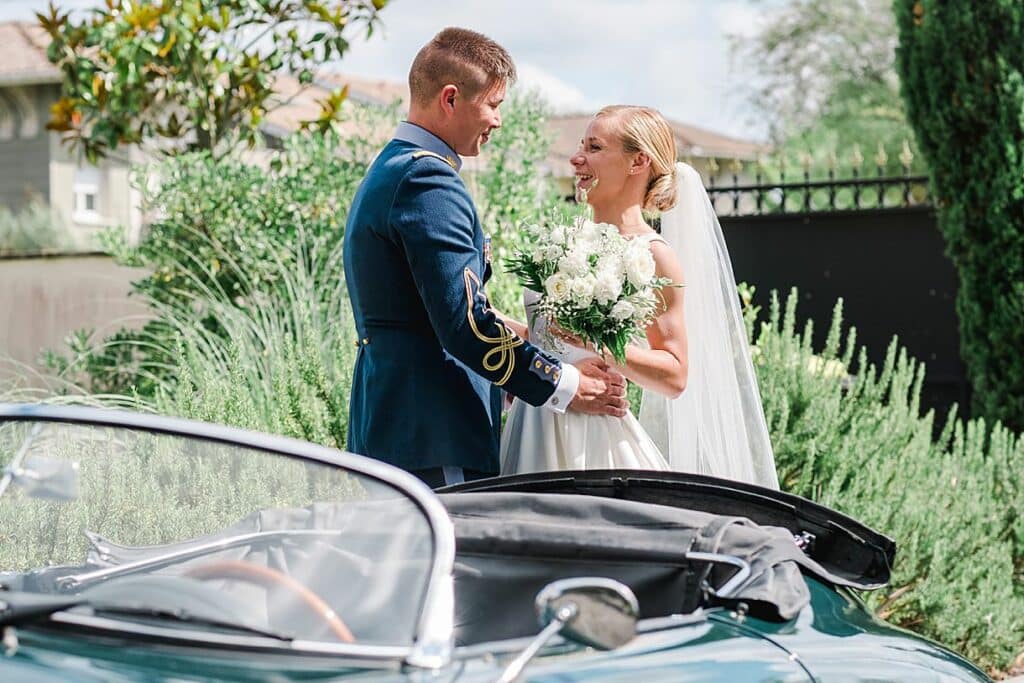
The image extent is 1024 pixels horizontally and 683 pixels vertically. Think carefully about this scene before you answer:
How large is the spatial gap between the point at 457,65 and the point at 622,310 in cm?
86

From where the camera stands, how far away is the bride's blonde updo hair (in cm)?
442

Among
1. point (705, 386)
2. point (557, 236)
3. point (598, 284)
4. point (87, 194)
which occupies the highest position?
point (87, 194)

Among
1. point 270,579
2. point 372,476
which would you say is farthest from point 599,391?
point 270,579

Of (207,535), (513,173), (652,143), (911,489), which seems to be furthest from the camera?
(513,173)

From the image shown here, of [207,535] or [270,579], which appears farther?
[207,535]

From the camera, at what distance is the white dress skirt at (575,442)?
426 cm

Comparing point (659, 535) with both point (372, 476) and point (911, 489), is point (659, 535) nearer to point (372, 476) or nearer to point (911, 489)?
point (372, 476)

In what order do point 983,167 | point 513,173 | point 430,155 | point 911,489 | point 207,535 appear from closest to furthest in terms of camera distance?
point 207,535 → point 430,155 → point 911,489 → point 513,173 → point 983,167

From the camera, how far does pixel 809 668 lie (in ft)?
8.18

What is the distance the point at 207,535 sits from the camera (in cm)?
268

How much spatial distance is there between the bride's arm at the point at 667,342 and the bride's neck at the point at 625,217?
20 cm

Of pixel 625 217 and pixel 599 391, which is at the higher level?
pixel 625 217

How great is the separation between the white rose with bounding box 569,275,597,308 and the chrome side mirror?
197cm

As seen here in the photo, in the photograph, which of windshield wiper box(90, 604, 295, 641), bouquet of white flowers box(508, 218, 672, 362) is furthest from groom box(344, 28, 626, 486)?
windshield wiper box(90, 604, 295, 641)
